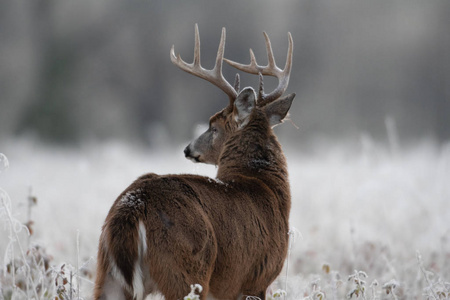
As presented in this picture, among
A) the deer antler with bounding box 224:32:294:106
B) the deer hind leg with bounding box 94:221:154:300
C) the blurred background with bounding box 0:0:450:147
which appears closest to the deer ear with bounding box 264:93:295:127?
the deer antler with bounding box 224:32:294:106

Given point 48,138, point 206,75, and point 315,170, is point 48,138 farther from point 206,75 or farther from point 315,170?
point 206,75

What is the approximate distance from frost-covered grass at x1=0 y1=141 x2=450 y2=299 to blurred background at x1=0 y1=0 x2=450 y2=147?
26926 millimetres

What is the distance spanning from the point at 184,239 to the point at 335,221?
198 inches

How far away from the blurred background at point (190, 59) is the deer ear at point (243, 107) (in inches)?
1268

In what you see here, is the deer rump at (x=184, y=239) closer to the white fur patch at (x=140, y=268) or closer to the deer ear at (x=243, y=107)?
the white fur patch at (x=140, y=268)

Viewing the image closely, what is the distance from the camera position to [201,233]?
10.8 ft

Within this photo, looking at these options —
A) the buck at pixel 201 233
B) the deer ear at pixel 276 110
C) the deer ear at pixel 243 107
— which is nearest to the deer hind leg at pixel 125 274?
the buck at pixel 201 233

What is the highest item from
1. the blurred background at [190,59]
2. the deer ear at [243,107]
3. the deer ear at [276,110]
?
the blurred background at [190,59]

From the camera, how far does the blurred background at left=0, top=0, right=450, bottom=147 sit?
1692 inches

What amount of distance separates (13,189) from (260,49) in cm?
3668

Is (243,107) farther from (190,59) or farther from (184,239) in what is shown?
(190,59)

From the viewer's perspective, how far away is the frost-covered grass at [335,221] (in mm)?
4984

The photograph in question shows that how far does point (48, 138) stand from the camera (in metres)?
40.2

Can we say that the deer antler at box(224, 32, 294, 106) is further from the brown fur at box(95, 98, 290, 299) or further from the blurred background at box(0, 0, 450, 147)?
the blurred background at box(0, 0, 450, 147)
